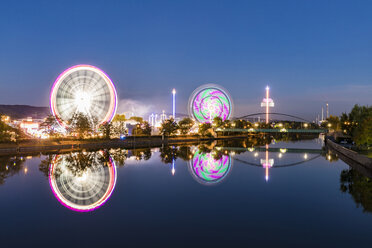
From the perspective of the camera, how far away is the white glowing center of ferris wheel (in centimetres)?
5388

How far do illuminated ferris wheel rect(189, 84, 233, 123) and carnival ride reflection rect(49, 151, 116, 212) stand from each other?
141ft

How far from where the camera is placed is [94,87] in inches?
2130

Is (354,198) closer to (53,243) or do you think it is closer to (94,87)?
(53,243)

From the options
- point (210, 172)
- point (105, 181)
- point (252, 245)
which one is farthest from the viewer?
point (210, 172)

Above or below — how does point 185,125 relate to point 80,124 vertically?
above

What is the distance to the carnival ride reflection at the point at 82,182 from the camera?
65.6 feet

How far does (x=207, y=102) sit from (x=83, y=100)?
3317 centimetres

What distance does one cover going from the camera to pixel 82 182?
85.1ft

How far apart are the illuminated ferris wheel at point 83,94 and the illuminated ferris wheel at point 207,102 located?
92.4 feet

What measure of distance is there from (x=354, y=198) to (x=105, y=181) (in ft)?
61.5

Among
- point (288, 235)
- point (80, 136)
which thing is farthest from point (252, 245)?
point (80, 136)

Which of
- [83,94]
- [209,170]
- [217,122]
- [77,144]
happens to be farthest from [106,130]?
[217,122]

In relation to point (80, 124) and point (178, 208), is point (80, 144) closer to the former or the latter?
point (80, 124)

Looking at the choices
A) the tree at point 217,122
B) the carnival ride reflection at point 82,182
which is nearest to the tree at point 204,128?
the tree at point 217,122
